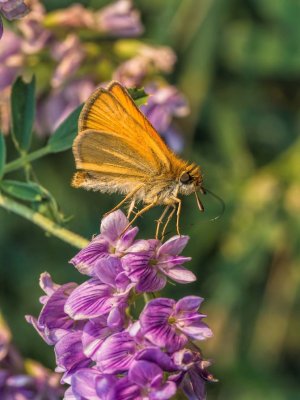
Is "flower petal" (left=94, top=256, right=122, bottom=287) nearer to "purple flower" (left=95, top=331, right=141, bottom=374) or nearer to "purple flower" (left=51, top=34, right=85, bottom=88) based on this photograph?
"purple flower" (left=95, top=331, right=141, bottom=374)

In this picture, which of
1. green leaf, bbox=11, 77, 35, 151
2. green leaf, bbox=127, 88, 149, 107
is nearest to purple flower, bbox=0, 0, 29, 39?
green leaf, bbox=127, 88, 149, 107

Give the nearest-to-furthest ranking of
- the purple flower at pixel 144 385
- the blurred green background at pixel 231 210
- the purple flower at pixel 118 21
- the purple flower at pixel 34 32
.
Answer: the purple flower at pixel 144 385 → the purple flower at pixel 34 32 → the purple flower at pixel 118 21 → the blurred green background at pixel 231 210

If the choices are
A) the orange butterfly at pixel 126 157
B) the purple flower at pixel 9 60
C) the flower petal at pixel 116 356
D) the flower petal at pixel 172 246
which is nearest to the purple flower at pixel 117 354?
the flower petal at pixel 116 356

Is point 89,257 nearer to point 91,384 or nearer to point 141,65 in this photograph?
point 91,384

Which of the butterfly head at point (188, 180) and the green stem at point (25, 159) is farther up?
the butterfly head at point (188, 180)

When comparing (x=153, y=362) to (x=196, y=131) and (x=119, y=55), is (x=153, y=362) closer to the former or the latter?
(x=119, y=55)

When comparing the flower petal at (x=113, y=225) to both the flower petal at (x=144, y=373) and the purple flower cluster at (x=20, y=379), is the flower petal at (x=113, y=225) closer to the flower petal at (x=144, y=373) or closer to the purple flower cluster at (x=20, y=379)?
the flower petal at (x=144, y=373)

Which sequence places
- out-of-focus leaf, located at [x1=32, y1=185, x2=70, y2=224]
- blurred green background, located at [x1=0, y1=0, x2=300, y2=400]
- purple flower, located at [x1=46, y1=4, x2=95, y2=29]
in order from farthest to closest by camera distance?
1. blurred green background, located at [x1=0, y1=0, x2=300, y2=400]
2. purple flower, located at [x1=46, y1=4, x2=95, y2=29]
3. out-of-focus leaf, located at [x1=32, y1=185, x2=70, y2=224]
